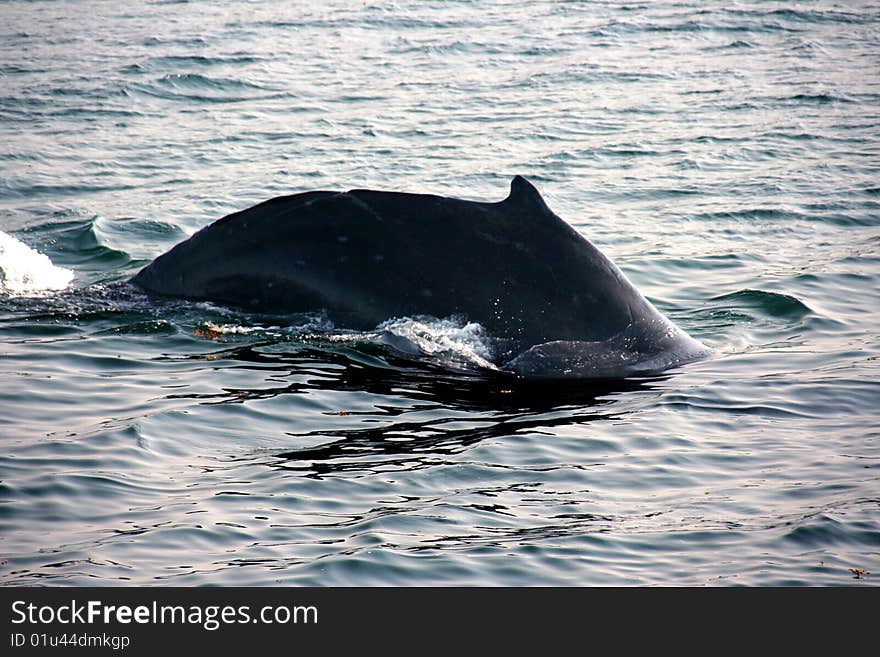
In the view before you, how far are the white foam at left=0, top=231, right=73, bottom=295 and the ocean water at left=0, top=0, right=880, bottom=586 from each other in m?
0.05

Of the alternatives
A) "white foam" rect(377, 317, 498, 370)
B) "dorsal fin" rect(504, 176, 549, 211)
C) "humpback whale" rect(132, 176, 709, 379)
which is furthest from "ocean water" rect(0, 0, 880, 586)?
"dorsal fin" rect(504, 176, 549, 211)

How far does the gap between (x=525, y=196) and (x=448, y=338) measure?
114 cm

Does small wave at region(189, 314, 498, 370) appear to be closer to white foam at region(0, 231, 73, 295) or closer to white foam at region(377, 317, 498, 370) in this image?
white foam at region(377, 317, 498, 370)


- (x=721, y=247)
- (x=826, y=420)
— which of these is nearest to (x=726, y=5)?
(x=721, y=247)

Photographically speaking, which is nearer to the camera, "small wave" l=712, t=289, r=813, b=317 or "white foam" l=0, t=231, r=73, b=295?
"white foam" l=0, t=231, r=73, b=295

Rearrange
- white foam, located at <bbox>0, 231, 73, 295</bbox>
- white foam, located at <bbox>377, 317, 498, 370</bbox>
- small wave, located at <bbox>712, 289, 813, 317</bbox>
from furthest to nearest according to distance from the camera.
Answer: small wave, located at <bbox>712, 289, 813, 317</bbox> → white foam, located at <bbox>0, 231, 73, 295</bbox> → white foam, located at <bbox>377, 317, 498, 370</bbox>

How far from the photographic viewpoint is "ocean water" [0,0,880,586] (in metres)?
6.77

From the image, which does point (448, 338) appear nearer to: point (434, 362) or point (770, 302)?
point (434, 362)

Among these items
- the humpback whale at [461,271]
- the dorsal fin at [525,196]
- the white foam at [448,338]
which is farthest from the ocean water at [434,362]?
the dorsal fin at [525,196]

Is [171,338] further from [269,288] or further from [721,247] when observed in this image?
[721,247]

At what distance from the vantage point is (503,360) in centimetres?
945

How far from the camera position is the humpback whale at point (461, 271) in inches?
364

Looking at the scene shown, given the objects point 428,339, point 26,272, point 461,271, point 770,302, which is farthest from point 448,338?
point 26,272

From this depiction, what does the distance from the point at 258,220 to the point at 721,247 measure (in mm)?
7248
